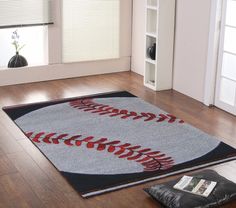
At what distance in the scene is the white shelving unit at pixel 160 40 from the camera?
5.24 m

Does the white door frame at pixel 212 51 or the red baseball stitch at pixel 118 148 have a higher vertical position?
the white door frame at pixel 212 51

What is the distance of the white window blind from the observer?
18.8ft

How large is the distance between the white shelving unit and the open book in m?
2.29

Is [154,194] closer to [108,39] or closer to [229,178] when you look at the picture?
[229,178]

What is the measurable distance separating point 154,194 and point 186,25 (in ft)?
8.26

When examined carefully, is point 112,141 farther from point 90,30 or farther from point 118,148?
point 90,30

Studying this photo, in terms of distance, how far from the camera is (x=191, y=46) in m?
5.14

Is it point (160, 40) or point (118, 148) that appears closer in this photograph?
point (118, 148)

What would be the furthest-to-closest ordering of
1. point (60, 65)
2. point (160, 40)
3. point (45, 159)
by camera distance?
point (60, 65) < point (160, 40) < point (45, 159)

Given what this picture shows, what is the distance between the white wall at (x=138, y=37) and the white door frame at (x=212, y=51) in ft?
4.07

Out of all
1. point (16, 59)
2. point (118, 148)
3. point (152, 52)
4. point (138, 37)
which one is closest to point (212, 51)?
point (152, 52)

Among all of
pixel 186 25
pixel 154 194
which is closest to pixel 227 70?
pixel 186 25

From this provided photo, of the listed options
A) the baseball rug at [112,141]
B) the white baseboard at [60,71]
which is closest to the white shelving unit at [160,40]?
the baseball rug at [112,141]

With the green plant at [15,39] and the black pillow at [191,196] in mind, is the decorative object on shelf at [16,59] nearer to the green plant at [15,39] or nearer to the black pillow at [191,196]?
the green plant at [15,39]
